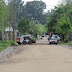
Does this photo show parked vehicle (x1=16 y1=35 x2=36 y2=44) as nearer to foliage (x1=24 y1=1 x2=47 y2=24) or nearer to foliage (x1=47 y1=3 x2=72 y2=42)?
foliage (x1=47 y1=3 x2=72 y2=42)

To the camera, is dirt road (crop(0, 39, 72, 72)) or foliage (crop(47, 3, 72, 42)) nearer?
Result: dirt road (crop(0, 39, 72, 72))

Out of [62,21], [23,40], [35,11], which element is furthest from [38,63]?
[35,11]

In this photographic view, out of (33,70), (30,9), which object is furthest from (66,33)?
(30,9)

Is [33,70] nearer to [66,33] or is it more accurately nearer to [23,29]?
[66,33]

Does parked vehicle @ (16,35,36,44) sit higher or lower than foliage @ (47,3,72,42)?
lower

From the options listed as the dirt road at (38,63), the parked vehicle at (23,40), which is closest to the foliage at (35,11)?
the parked vehicle at (23,40)

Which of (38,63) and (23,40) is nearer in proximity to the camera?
(38,63)

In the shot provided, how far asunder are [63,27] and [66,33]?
4.53 feet

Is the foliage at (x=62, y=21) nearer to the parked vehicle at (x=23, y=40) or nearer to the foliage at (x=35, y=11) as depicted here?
the parked vehicle at (x=23, y=40)

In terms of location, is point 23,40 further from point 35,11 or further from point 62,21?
point 35,11

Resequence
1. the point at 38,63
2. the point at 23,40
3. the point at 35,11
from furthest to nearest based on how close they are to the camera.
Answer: the point at 35,11 < the point at 23,40 < the point at 38,63

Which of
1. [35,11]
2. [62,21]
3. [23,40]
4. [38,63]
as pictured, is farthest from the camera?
[35,11]

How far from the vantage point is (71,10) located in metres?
39.9

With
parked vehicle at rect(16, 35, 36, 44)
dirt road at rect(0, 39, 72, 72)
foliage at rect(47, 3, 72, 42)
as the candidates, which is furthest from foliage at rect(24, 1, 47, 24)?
dirt road at rect(0, 39, 72, 72)
